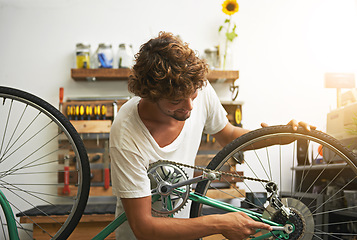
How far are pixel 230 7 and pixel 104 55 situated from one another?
0.93 meters

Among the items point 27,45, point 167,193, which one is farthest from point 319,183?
point 27,45

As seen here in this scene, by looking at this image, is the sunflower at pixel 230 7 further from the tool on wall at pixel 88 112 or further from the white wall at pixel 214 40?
the tool on wall at pixel 88 112

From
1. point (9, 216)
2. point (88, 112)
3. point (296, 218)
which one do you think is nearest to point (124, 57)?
point (88, 112)

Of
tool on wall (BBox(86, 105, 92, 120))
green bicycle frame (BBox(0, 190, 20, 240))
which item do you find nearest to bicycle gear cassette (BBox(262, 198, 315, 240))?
green bicycle frame (BBox(0, 190, 20, 240))

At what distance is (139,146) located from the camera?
44.3 inches

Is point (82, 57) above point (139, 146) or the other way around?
above

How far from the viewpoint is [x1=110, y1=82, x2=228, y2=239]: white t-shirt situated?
3.50ft

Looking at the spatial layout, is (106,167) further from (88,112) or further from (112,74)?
(112,74)

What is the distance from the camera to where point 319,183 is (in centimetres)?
245

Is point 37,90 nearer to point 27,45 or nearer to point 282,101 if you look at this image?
point 27,45

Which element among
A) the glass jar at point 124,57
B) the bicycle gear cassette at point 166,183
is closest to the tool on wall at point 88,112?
the glass jar at point 124,57

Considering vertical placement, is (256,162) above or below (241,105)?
below

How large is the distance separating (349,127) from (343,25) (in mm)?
1169

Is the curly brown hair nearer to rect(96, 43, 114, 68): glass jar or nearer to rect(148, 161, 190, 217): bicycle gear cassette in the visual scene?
rect(148, 161, 190, 217): bicycle gear cassette
